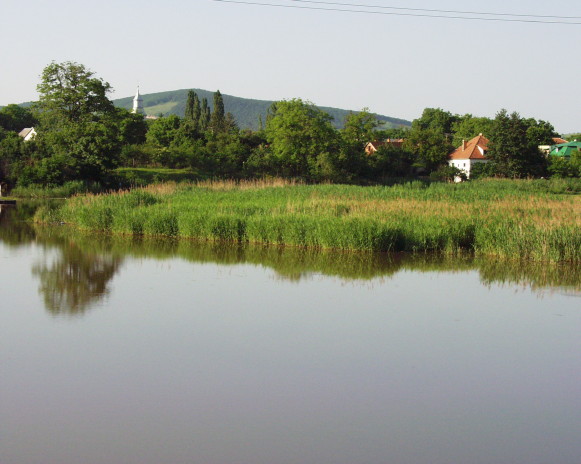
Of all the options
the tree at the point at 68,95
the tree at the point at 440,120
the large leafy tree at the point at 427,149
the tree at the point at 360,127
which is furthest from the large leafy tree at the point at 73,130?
the tree at the point at 440,120

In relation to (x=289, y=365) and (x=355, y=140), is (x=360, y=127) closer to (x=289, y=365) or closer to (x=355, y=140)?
(x=355, y=140)

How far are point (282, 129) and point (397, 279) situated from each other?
35001 mm

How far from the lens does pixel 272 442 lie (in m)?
5.62

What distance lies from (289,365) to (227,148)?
38.7 m

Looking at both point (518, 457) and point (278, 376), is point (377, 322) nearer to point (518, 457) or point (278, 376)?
point (278, 376)

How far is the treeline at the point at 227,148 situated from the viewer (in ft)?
109

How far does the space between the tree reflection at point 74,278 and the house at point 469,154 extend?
166ft

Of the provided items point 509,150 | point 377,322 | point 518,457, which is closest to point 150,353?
point 377,322

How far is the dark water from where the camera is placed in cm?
562

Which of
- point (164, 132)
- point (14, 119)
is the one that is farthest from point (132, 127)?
point (14, 119)

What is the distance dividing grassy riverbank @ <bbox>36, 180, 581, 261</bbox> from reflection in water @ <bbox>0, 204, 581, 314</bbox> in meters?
0.39

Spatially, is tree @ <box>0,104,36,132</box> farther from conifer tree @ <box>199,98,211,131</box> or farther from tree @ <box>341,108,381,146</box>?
tree @ <box>341,108,381,146</box>

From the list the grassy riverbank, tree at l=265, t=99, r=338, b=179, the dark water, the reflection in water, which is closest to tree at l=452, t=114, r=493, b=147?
tree at l=265, t=99, r=338, b=179

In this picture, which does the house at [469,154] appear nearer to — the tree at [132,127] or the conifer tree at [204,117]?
A: the tree at [132,127]
